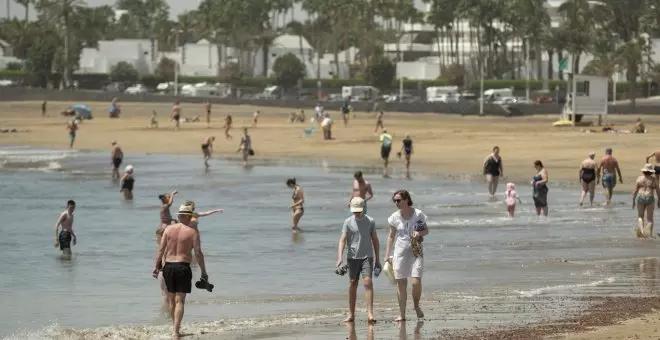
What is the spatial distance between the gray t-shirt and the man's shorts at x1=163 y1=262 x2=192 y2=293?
1.84 metres

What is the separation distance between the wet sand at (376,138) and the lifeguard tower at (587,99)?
167 centimetres

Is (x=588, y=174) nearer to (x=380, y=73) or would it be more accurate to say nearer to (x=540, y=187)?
(x=540, y=187)

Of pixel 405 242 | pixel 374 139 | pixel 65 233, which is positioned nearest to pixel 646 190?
pixel 405 242

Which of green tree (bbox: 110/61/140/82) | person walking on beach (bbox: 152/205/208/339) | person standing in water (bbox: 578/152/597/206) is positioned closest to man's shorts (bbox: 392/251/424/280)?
person walking on beach (bbox: 152/205/208/339)

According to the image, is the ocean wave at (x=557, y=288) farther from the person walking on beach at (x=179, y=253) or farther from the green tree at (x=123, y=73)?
the green tree at (x=123, y=73)

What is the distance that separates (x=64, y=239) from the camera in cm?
2423

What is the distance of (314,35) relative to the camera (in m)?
172

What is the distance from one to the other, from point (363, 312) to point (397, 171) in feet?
99.9

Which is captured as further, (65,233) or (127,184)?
(127,184)

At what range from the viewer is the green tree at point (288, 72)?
13675cm

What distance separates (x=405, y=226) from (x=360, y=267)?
2.21ft

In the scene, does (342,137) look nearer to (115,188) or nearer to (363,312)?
(115,188)

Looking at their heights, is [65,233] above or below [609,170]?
below

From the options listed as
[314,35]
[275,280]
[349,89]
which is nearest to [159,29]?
[314,35]
